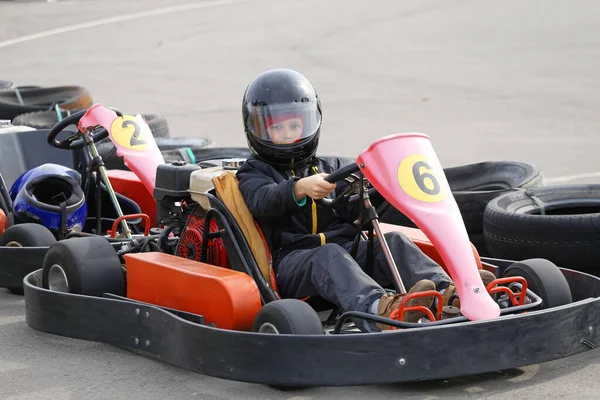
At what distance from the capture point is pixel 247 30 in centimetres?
1742

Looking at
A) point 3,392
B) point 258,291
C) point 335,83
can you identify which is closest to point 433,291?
point 258,291

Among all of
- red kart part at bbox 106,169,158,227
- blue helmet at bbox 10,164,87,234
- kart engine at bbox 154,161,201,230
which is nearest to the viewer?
kart engine at bbox 154,161,201,230

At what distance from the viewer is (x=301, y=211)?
4.41 meters

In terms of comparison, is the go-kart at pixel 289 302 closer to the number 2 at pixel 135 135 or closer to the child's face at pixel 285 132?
the child's face at pixel 285 132

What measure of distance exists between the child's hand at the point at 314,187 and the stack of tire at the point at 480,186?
1.51 meters

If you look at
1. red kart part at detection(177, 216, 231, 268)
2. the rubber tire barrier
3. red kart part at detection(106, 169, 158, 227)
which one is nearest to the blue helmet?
red kart part at detection(106, 169, 158, 227)

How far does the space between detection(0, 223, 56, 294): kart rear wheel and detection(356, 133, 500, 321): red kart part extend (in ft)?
6.61

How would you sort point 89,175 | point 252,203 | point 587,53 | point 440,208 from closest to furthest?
1. point 440,208
2. point 252,203
3. point 89,175
4. point 587,53

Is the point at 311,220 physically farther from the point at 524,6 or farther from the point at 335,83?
the point at 524,6

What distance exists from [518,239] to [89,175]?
2223 millimetres

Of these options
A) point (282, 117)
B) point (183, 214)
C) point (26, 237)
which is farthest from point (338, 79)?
point (282, 117)

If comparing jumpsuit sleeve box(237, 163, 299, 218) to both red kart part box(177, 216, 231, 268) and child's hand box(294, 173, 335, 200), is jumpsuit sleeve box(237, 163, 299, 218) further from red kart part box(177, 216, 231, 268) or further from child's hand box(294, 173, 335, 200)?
red kart part box(177, 216, 231, 268)

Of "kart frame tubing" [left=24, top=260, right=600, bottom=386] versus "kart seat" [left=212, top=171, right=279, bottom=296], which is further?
"kart seat" [left=212, top=171, right=279, bottom=296]

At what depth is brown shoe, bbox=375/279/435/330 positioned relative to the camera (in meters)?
3.84
